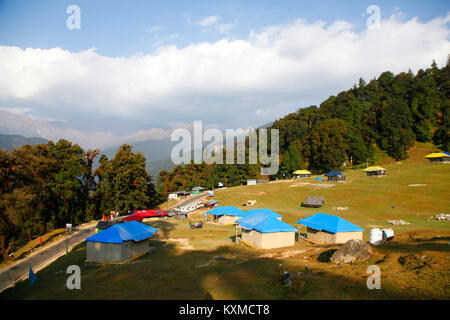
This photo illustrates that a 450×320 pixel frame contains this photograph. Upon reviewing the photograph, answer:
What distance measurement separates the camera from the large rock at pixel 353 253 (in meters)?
15.0

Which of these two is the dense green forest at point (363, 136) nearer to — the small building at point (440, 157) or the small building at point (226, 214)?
the small building at point (440, 157)

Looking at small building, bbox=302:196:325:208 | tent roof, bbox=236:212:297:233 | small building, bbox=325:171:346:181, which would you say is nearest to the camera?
tent roof, bbox=236:212:297:233

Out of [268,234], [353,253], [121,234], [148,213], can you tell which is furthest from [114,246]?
[148,213]

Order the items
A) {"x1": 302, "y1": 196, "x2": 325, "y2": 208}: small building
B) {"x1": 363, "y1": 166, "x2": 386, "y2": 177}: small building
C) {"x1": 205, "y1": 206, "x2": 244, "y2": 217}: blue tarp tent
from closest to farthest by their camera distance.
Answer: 1. {"x1": 205, "y1": 206, "x2": 244, "y2": 217}: blue tarp tent
2. {"x1": 302, "y1": 196, "x2": 325, "y2": 208}: small building
3. {"x1": 363, "y1": 166, "x2": 386, "y2": 177}: small building

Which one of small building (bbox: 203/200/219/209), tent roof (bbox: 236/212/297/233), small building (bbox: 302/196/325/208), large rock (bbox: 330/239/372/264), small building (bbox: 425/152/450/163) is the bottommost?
small building (bbox: 203/200/219/209)

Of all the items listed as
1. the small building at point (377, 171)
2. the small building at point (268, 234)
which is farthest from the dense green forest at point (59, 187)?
the small building at point (377, 171)

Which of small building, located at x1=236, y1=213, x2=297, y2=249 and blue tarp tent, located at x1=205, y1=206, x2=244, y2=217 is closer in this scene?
small building, located at x1=236, y1=213, x2=297, y2=249

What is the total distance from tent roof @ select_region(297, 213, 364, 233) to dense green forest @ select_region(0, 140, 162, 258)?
3278 centimetres

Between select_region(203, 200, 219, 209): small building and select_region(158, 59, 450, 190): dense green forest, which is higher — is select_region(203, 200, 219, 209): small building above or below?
below

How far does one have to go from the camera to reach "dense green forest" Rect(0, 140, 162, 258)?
3183cm

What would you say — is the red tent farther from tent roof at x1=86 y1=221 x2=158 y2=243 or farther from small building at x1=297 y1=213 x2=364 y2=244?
small building at x1=297 y1=213 x2=364 y2=244

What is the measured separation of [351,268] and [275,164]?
8925cm
